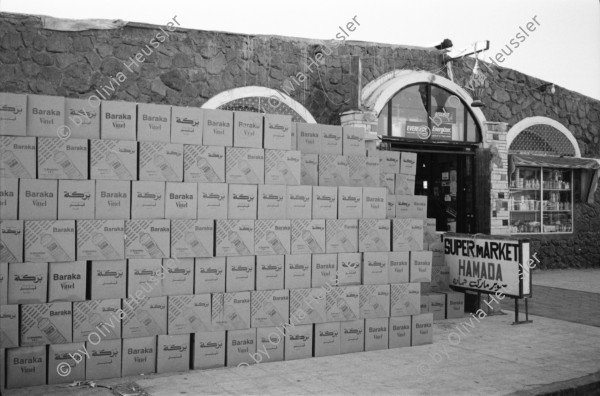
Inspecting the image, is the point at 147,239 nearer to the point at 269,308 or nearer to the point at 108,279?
the point at 108,279

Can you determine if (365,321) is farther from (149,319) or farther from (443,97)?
(443,97)

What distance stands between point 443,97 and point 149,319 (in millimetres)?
8862

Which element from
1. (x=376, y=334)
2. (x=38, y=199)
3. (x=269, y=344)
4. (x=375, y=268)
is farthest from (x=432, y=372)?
(x=38, y=199)

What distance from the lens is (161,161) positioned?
17.9ft

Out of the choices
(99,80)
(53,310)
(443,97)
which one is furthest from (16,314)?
(443,97)

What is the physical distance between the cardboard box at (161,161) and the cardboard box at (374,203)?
6.95 ft

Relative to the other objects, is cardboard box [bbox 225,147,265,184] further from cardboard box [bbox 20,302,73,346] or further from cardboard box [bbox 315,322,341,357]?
cardboard box [bbox 20,302,73,346]

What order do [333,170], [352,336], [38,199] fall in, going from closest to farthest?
[38,199], [352,336], [333,170]

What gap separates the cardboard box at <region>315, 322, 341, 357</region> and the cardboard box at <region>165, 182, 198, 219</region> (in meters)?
1.82

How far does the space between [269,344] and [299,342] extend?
348 mm

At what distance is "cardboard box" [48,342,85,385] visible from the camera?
4.84 meters

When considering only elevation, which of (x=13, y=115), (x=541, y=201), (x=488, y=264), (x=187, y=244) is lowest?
(x=488, y=264)

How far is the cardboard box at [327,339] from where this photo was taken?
605 cm

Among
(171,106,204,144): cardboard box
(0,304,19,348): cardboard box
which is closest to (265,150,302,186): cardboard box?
(171,106,204,144): cardboard box
